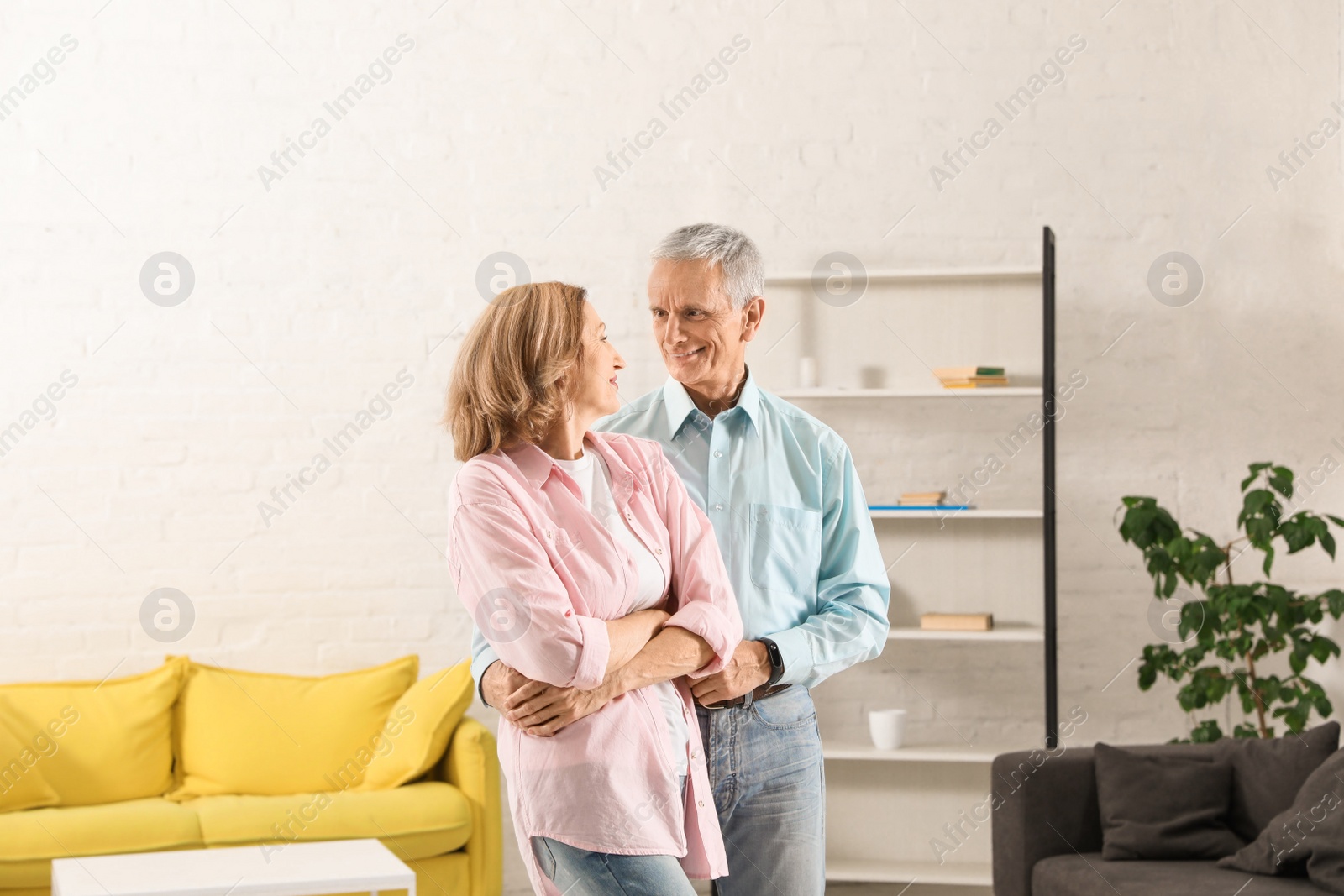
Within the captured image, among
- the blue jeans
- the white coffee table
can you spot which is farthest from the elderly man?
the white coffee table

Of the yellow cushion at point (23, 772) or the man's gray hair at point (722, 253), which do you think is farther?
the yellow cushion at point (23, 772)

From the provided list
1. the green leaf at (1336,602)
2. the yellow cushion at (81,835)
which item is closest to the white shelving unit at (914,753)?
the green leaf at (1336,602)

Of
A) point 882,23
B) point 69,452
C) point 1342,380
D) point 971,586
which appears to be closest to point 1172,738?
point 971,586

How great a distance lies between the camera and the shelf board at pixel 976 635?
3619 millimetres

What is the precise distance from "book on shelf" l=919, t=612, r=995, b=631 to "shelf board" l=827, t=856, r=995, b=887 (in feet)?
2.32

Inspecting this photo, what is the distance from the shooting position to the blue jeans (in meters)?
1.64

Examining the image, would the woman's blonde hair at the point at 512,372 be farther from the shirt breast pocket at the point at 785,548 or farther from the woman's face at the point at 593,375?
the shirt breast pocket at the point at 785,548

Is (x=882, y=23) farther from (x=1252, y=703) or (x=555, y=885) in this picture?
(x=555, y=885)

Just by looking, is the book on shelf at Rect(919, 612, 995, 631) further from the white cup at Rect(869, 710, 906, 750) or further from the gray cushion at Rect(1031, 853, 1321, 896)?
the gray cushion at Rect(1031, 853, 1321, 896)

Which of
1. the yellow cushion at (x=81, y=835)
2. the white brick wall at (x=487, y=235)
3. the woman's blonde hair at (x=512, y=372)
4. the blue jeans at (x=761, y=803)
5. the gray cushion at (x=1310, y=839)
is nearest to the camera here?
the woman's blonde hair at (x=512, y=372)

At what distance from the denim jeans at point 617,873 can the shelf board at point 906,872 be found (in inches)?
96.0

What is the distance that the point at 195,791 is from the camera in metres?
3.56

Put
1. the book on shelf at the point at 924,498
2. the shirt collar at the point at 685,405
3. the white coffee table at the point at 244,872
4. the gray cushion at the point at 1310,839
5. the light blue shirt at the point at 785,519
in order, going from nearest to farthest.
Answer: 1. the light blue shirt at the point at 785,519
2. the shirt collar at the point at 685,405
3. the white coffee table at the point at 244,872
4. the gray cushion at the point at 1310,839
5. the book on shelf at the point at 924,498

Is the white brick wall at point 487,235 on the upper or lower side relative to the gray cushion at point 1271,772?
upper
